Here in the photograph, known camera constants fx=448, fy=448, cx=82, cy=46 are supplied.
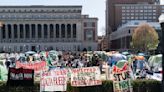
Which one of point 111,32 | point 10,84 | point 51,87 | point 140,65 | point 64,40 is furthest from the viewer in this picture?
point 111,32

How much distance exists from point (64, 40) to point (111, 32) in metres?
47.4

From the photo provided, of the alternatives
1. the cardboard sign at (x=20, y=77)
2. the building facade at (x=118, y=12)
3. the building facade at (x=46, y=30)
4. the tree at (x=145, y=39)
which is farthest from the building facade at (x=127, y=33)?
the cardboard sign at (x=20, y=77)

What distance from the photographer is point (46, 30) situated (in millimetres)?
141375

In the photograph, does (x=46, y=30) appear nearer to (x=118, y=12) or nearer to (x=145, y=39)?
(x=118, y=12)

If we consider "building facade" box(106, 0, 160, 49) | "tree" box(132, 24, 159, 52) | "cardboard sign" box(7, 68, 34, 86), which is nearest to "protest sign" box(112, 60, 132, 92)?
"cardboard sign" box(7, 68, 34, 86)

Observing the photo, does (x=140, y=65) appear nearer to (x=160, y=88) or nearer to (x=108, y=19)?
(x=160, y=88)

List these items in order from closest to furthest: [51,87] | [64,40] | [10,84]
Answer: [51,87]
[10,84]
[64,40]

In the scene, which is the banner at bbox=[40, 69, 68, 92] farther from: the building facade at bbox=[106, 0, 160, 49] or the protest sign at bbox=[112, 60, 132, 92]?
the building facade at bbox=[106, 0, 160, 49]

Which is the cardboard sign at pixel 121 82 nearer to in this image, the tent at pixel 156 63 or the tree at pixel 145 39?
the tent at pixel 156 63

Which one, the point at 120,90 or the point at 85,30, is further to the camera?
the point at 85,30

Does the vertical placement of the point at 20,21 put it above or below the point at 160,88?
above

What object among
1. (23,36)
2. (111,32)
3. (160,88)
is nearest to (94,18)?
(23,36)

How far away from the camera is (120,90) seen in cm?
1312

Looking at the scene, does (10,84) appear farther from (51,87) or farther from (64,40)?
(64,40)
